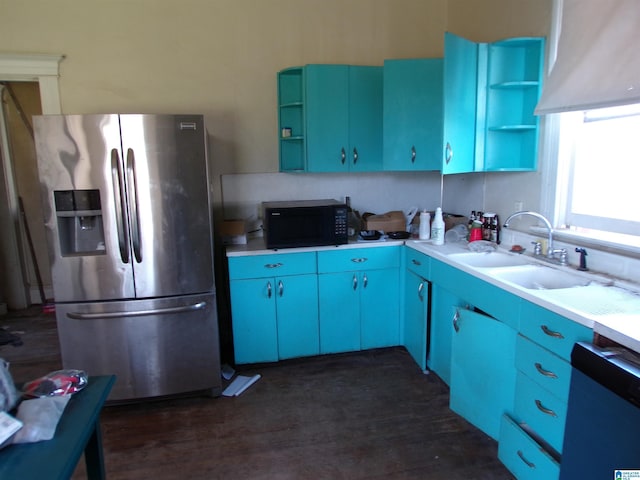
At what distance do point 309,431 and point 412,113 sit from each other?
219 cm

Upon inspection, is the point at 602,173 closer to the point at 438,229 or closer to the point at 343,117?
the point at 438,229

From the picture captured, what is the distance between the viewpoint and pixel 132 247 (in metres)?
2.46

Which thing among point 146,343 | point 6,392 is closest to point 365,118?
point 146,343

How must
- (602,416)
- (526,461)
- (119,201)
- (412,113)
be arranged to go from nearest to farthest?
(602,416) → (526,461) → (119,201) → (412,113)

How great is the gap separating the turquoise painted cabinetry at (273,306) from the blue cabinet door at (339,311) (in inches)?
2.4

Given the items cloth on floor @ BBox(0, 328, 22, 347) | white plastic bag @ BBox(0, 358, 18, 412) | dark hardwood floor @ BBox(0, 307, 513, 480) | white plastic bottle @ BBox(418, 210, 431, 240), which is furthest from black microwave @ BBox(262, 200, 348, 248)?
cloth on floor @ BBox(0, 328, 22, 347)

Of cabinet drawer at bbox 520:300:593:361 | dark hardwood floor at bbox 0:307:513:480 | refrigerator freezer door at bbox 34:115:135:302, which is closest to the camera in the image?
cabinet drawer at bbox 520:300:593:361

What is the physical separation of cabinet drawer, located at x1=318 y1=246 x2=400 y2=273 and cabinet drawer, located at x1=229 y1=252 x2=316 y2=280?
0.09 meters

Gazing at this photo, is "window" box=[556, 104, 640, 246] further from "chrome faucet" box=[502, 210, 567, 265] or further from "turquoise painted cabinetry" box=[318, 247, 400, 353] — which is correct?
"turquoise painted cabinetry" box=[318, 247, 400, 353]

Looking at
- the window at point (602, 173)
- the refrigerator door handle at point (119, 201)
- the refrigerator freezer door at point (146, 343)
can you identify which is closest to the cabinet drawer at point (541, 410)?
the window at point (602, 173)

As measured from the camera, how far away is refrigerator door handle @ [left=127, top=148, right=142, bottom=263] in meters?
2.38

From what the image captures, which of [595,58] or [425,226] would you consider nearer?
[595,58]

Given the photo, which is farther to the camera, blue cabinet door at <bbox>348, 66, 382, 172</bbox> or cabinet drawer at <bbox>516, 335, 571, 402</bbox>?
blue cabinet door at <bbox>348, 66, 382, 172</bbox>

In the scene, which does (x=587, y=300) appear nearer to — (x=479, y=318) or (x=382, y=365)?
(x=479, y=318)
